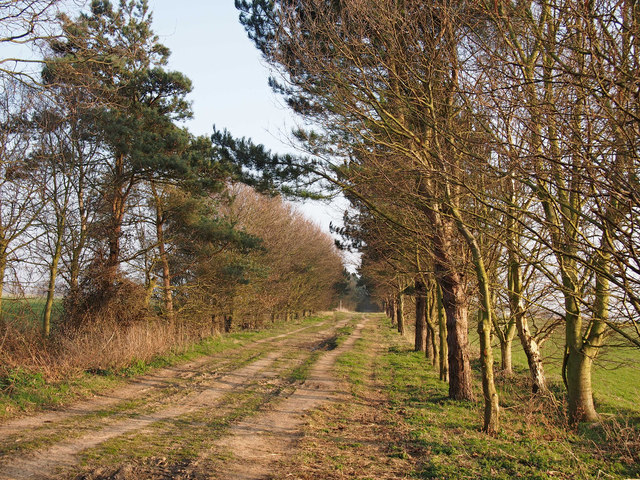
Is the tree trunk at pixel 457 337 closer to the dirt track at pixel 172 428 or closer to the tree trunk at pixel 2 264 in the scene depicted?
the dirt track at pixel 172 428

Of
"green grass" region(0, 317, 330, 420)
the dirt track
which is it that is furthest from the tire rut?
"green grass" region(0, 317, 330, 420)

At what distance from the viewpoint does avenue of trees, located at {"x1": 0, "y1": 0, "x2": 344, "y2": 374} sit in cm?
684

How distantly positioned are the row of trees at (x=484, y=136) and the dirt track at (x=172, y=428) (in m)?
3.59

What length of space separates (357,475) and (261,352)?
43.8 ft

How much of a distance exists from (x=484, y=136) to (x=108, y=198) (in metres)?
13.2

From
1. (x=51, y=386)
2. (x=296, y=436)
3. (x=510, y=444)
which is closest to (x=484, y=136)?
(x=510, y=444)

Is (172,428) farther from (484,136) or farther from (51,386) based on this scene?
(484,136)

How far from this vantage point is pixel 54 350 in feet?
37.7

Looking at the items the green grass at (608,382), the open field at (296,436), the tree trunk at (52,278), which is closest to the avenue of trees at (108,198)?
the tree trunk at (52,278)

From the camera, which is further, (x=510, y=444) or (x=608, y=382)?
(x=608, y=382)

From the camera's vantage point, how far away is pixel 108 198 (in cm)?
1550

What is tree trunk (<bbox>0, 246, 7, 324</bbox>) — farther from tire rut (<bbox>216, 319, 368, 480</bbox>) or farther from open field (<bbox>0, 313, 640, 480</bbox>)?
tire rut (<bbox>216, 319, 368, 480</bbox>)

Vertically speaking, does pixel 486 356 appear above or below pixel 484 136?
below

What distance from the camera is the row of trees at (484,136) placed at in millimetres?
4266
